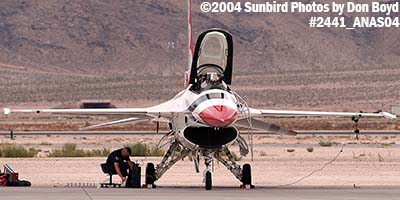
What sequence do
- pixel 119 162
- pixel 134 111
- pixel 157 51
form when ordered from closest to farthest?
1. pixel 134 111
2. pixel 119 162
3. pixel 157 51

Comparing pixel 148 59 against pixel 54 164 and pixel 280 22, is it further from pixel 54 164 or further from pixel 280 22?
pixel 54 164

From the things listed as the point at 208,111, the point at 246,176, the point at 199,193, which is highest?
the point at 208,111

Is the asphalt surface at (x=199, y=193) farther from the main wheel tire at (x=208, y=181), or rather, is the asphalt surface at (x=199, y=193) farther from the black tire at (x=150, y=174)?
the black tire at (x=150, y=174)

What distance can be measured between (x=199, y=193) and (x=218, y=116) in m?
1.76

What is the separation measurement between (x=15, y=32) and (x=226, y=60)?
130 meters

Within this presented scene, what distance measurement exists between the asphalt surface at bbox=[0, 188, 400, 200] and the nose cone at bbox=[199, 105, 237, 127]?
1.56 meters

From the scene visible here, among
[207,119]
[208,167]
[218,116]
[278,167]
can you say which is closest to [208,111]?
[207,119]

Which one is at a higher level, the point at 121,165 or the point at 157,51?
the point at 157,51

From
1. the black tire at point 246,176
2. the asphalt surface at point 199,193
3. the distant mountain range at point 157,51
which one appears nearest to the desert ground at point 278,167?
the black tire at point 246,176

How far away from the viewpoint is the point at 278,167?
3994cm

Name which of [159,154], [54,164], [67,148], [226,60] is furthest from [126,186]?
[67,148]

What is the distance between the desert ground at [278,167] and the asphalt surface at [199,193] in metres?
3.02

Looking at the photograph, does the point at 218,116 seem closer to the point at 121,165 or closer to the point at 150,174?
the point at 150,174

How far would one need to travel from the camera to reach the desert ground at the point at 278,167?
33438 millimetres
